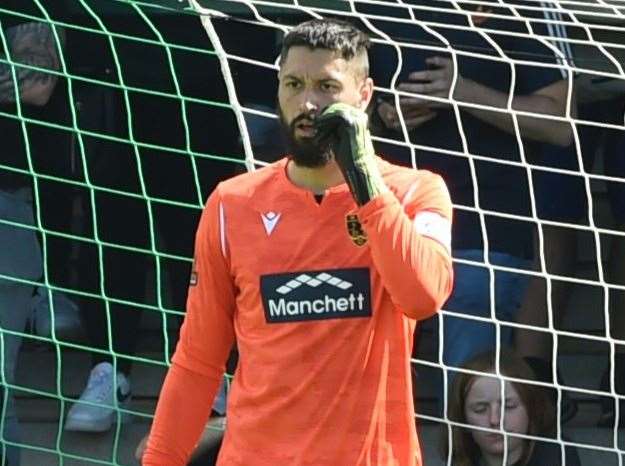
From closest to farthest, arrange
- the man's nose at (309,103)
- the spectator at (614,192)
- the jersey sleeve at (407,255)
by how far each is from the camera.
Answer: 1. the jersey sleeve at (407,255)
2. the man's nose at (309,103)
3. the spectator at (614,192)

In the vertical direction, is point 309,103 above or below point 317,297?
above

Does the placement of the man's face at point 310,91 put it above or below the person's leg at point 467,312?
above

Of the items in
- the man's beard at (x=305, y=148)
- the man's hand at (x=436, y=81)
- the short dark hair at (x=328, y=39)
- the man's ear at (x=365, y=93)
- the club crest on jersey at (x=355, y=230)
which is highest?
the man's hand at (x=436, y=81)

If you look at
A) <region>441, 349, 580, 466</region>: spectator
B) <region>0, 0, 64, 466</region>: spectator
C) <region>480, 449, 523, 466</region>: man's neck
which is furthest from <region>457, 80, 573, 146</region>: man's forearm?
<region>0, 0, 64, 466</region>: spectator

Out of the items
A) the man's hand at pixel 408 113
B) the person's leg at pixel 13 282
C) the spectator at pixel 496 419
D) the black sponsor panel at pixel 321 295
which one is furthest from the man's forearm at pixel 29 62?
the black sponsor panel at pixel 321 295

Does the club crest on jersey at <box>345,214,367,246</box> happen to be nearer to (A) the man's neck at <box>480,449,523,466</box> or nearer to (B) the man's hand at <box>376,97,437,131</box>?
(A) the man's neck at <box>480,449,523,466</box>

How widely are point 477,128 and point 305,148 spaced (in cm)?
178

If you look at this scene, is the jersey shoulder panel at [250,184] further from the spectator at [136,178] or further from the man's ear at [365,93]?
the spectator at [136,178]

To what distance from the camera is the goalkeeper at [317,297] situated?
3.18m

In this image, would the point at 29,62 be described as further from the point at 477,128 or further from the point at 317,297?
the point at 317,297

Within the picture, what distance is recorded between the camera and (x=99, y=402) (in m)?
5.33

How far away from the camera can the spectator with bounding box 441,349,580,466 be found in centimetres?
457

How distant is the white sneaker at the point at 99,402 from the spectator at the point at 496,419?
3.68 ft

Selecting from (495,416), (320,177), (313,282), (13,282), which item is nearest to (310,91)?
(320,177)
